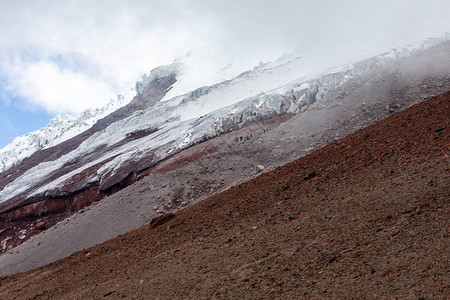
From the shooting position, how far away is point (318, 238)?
5.45m

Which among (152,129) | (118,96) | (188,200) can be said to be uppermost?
(118,96)

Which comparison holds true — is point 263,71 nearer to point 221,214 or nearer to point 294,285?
point 221,214

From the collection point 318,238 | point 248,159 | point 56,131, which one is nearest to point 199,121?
point 248,159

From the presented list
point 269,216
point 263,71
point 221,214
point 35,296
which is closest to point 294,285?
point 269,216

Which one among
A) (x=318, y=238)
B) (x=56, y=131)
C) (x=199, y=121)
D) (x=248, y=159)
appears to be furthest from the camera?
(x=56, y=131)

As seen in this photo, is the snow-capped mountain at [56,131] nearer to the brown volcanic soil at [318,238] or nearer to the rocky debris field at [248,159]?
the rocky debris field at [248,159]

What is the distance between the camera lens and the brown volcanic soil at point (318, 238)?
13.3ft

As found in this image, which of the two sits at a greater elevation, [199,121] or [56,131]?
[56,131]

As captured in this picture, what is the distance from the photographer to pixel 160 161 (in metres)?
34.0

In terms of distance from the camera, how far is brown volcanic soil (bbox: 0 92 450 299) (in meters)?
4.06

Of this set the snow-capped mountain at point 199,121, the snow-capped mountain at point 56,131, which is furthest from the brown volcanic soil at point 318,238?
the snow-capped mountain at point 56,131

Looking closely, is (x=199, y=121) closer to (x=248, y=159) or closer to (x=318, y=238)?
(x=248, y=159)

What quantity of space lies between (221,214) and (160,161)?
26049 mm

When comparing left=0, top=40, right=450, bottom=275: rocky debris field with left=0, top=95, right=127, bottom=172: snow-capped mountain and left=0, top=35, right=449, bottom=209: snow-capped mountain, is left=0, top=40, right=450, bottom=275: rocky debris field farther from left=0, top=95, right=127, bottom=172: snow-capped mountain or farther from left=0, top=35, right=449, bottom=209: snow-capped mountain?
left=0, top=95, right=127, bottom=172: snow-capped mountain
